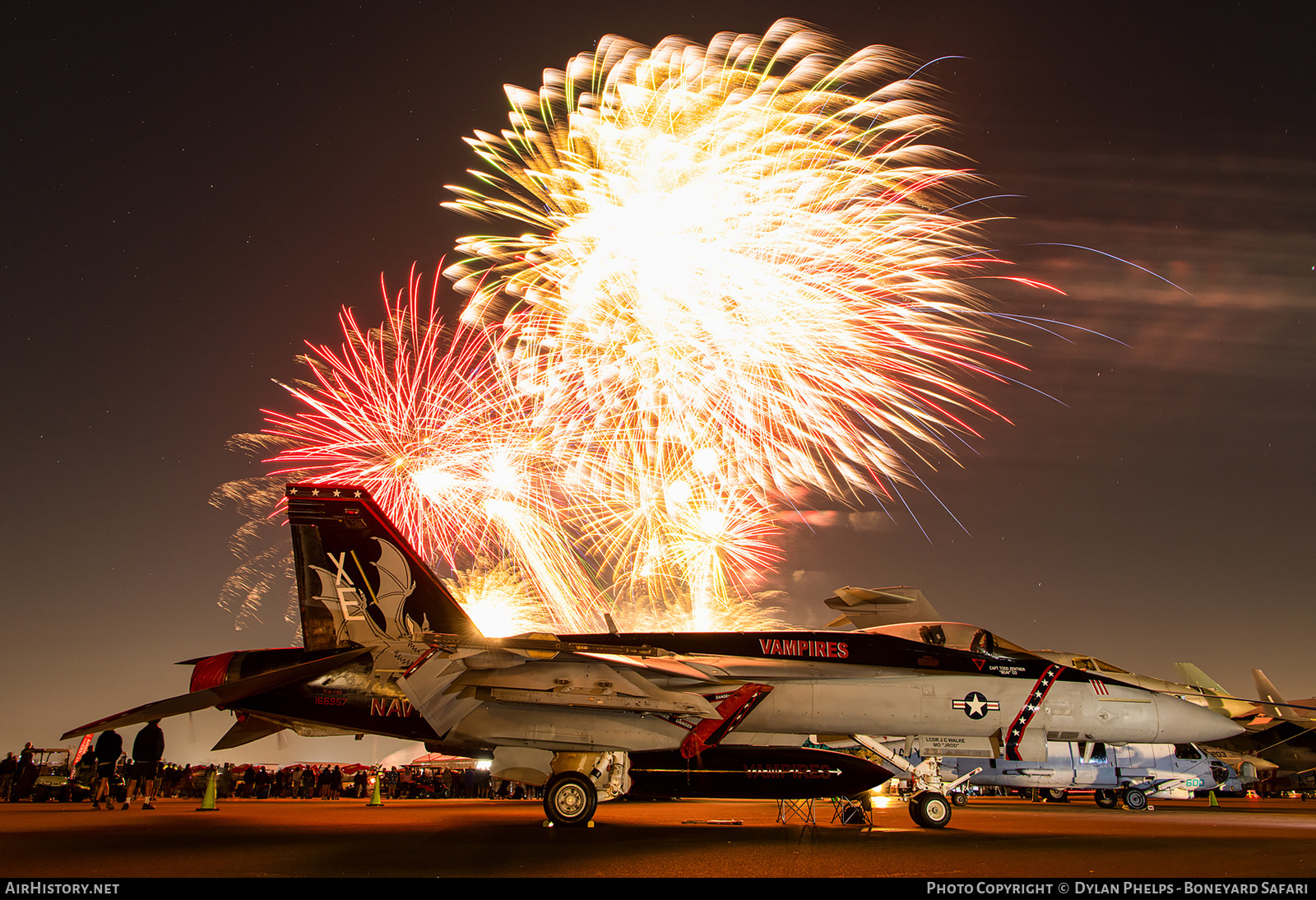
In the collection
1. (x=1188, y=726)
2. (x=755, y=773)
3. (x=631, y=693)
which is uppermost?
(x=631, y=693)

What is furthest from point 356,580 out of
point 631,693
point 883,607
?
point 883,607

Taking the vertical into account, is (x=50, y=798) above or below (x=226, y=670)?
below

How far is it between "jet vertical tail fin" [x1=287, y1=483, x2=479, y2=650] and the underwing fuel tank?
144 inches

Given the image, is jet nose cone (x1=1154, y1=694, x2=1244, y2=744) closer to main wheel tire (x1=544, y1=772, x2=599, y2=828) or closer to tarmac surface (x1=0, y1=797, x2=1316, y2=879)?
tarmac surface (x1=0, y1=797, x2=1316, y2=879)

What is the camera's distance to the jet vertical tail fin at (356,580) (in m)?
12.7

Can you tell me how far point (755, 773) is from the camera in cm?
1145

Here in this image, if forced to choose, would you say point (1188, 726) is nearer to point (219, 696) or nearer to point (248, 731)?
point (219, 696)

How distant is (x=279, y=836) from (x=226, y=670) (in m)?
2.79

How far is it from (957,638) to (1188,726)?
3596 mm

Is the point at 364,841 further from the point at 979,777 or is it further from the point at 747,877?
the point at 979,777

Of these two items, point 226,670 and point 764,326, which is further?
point 764,326

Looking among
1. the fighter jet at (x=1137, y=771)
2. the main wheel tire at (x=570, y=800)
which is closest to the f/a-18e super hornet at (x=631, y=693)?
the main wheel tire at (x=570, y=800)

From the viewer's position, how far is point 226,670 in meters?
11.9
